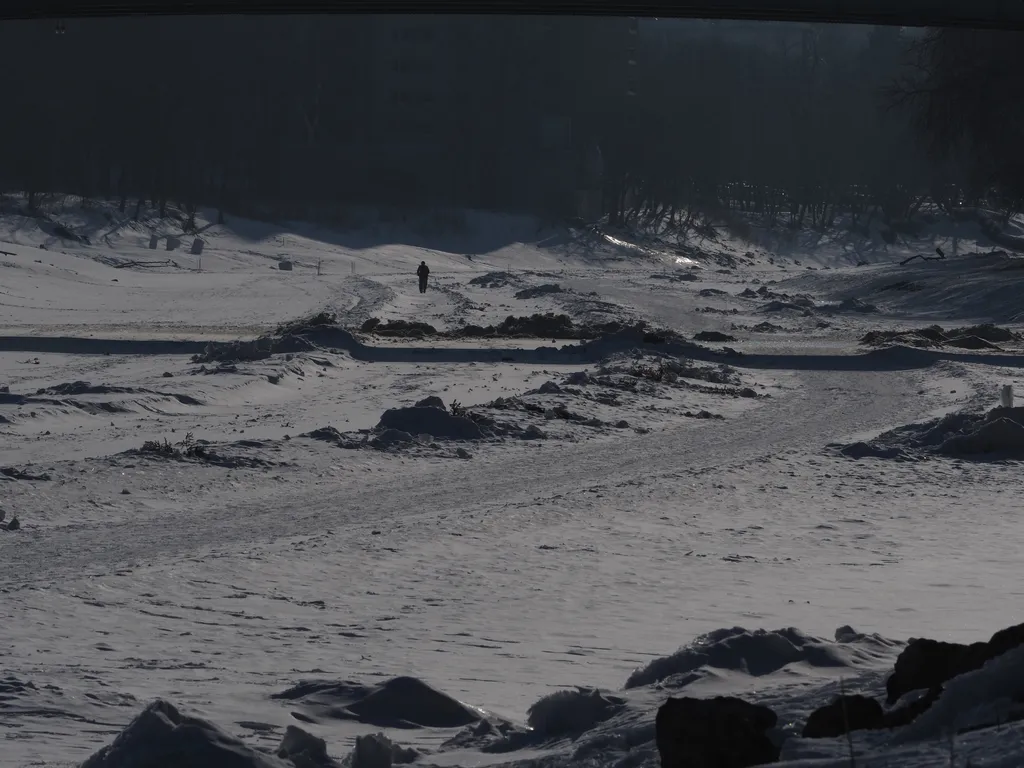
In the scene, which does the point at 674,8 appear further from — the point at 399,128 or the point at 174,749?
the point at 399,128

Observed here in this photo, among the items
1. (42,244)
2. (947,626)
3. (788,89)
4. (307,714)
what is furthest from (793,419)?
(788,89)

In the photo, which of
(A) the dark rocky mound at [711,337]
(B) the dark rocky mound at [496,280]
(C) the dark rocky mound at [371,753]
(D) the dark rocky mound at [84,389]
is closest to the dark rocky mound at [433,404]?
(D) the dark rocky mound at [84,389]

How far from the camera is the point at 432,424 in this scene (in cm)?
1802

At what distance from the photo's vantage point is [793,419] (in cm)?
2120

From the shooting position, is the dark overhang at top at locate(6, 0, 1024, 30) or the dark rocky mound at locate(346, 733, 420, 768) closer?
the dark rocky mound at locate(346, 733, 420, 768)

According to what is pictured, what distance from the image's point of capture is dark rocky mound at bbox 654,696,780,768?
16.1ft

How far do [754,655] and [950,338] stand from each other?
98.5ft

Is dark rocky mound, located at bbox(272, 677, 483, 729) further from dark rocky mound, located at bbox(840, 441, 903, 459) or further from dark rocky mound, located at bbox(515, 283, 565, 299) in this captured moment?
dark rocky mound, located at bbox(515, 283, 565, 299)

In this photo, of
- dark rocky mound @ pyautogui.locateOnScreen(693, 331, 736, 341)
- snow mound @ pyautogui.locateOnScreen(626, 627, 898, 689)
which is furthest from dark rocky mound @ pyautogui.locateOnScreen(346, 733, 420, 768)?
dark rocky mound @ pyautogui.locateOnScreen(693, 331, 736, 341)

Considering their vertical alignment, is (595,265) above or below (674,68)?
below

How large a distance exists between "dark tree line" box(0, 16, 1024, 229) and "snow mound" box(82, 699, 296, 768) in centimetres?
7914

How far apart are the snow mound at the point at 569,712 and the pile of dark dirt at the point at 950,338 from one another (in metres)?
28.3

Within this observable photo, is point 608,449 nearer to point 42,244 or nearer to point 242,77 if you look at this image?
point 42,244

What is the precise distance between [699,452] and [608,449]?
43.0 inches
